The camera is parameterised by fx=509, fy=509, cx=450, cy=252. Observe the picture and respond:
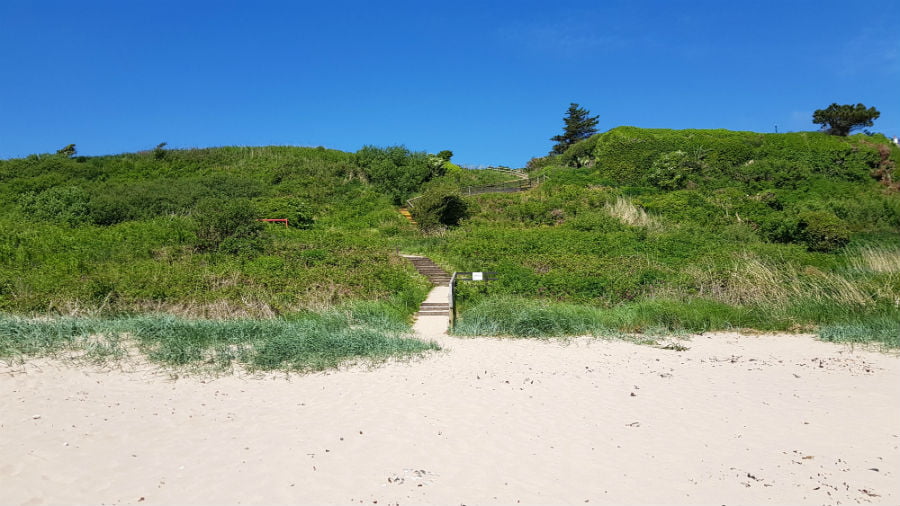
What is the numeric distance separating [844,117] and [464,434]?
4089cm

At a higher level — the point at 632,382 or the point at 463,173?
the point at 463,173

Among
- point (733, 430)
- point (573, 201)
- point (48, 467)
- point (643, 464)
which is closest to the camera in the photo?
point (48, 467)

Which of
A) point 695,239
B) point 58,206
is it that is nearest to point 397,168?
point 58,206

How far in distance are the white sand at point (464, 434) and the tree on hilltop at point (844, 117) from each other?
112 feet

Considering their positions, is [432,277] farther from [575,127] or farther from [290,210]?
[575,127]

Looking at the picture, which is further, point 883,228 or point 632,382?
point 883,228

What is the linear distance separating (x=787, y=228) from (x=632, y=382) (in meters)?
17.5

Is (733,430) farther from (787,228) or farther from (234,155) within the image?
(234,155)

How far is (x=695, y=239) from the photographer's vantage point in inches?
781

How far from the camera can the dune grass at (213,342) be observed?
27.3 ft

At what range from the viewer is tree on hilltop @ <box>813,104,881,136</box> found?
112ft

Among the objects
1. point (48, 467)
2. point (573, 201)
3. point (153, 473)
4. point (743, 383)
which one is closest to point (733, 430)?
point (743, 383)

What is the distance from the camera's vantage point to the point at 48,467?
4738mm

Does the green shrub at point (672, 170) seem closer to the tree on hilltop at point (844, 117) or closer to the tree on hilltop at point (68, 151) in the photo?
the tree on hilltop at point (844, 117)
